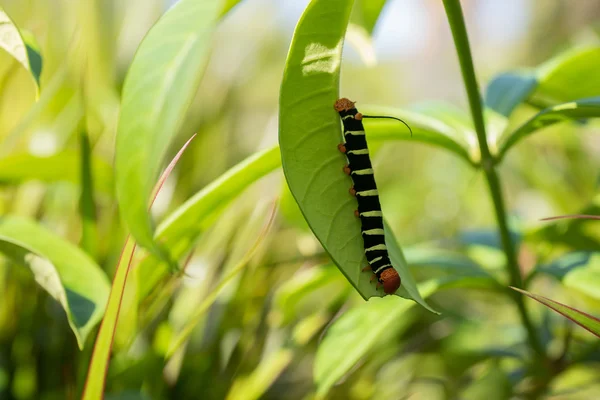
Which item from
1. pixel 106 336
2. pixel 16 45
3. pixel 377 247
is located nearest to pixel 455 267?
pixel 377 247

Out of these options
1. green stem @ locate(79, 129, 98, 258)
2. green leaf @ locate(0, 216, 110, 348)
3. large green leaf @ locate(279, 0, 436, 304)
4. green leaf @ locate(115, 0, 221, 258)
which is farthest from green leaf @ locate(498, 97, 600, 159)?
green stem @ locate(79, 129, 98, 258)

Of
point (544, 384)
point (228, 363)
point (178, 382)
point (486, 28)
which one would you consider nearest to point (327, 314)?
point (228, 363)

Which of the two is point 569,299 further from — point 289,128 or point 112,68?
point 112,68

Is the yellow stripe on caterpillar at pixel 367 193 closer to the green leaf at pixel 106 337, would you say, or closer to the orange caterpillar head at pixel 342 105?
the orange caterpillar head at pixel 342 105

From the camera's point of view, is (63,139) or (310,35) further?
(63,139)

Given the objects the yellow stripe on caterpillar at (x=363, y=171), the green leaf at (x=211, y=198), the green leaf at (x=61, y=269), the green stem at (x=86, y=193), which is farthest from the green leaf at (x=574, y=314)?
the green stem at (x=86, y=193)

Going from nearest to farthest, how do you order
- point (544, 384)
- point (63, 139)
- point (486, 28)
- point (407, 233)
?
point (544, 384) < point (63, 139) < point (407, 233) < point (486, 28)

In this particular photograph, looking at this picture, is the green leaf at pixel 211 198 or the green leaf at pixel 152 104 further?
the green leaf at pixel 211 198
